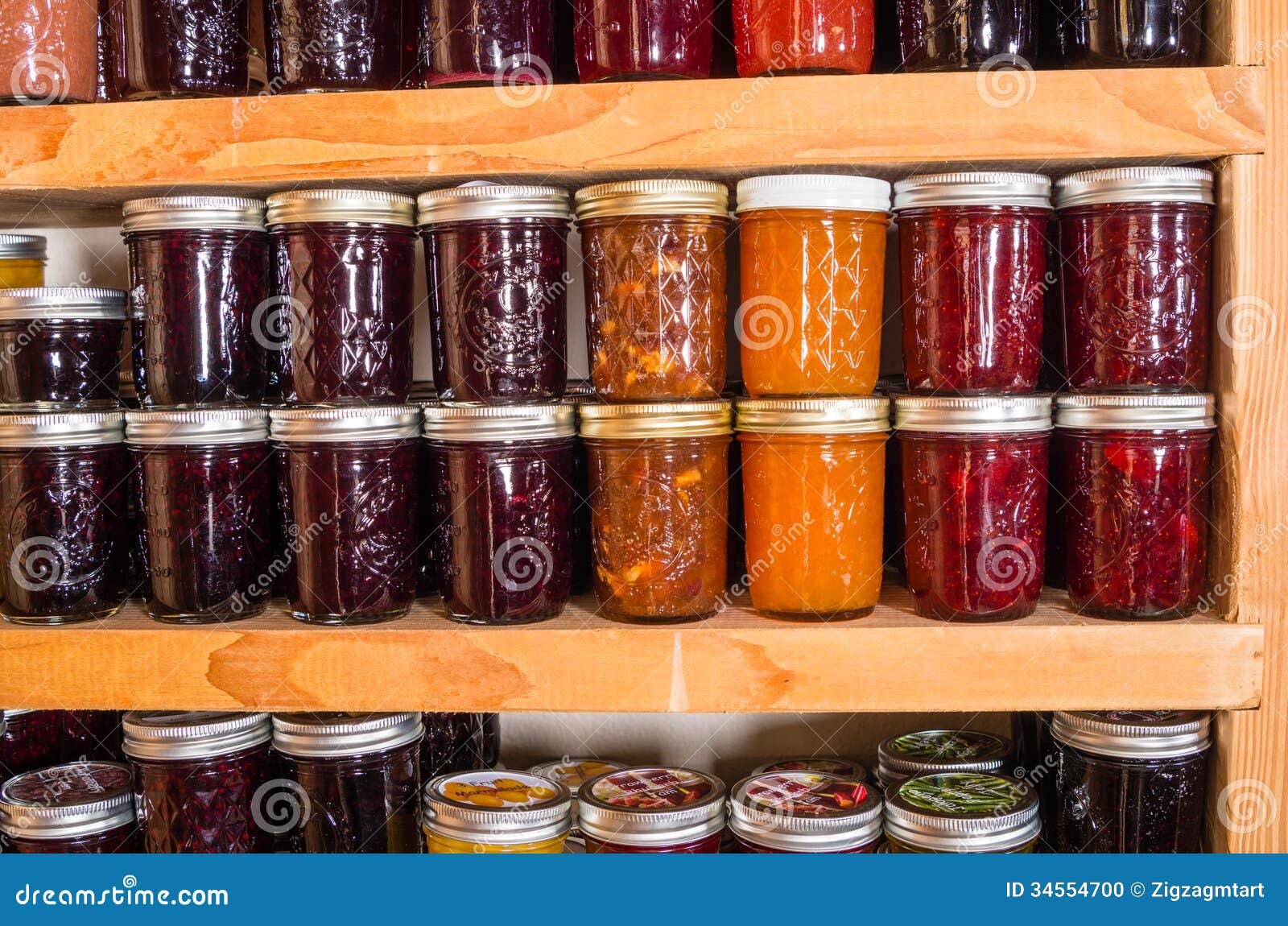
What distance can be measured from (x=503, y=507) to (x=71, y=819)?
0.63 m

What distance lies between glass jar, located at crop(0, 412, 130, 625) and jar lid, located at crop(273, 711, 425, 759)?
0.25m

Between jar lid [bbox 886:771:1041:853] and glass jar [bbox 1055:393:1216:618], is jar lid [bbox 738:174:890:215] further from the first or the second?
jar lid [bbox 886:771:1041:853]

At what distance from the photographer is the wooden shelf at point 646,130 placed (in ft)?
3.76

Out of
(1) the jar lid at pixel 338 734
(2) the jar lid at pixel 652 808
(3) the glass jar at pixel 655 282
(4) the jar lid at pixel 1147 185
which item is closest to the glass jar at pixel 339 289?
(3) the glass jar at pixel 655 282

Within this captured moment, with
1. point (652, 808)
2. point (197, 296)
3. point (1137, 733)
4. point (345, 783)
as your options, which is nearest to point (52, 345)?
point (197, 296)

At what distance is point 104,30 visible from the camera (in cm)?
134

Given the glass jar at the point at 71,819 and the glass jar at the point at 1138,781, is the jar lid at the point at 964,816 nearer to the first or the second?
the glass jar at the point at 1138,781

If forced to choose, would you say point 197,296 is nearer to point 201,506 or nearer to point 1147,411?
point 201,506

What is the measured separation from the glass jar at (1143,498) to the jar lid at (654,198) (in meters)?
0.44

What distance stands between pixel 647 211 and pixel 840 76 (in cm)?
24

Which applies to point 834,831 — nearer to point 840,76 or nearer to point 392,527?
point 392,527

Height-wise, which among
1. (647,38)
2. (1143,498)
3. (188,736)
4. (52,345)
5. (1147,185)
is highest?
(647,38)

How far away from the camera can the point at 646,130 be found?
118cm
